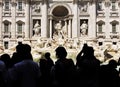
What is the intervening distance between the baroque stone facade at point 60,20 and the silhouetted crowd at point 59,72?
46.0 metres

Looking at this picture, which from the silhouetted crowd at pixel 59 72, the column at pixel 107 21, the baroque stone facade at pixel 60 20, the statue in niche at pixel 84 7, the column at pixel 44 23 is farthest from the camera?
the statue in niche at pixel 84 7

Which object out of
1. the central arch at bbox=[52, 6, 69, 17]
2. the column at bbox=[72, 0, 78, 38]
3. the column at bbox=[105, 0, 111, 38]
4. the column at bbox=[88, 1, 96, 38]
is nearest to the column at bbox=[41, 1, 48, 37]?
the central arch at bbox=[52, 6, 69, 17]

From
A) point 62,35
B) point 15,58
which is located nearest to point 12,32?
point 62,35

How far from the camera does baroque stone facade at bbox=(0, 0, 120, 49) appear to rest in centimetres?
5709

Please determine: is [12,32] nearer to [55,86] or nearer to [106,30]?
[106,30]

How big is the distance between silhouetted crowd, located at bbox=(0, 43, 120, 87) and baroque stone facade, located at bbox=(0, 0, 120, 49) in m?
46.0

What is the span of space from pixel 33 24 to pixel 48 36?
11.1ft

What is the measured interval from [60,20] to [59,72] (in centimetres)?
4800

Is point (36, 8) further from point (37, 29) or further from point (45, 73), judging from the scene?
point (45, 73)

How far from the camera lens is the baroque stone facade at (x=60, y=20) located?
187 feet

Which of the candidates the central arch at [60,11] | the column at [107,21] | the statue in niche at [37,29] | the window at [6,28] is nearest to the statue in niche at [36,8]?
the statue in niche at [37,29]

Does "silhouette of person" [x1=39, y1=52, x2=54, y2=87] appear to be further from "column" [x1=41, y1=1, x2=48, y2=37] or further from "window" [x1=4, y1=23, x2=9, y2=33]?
"window" [x1=4, y1=23, x2=9, y2=33]

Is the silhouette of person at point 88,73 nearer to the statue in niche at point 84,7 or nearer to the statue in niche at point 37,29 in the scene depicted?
the statue in niche at point 37,29

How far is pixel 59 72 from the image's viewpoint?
9898 millimetres
